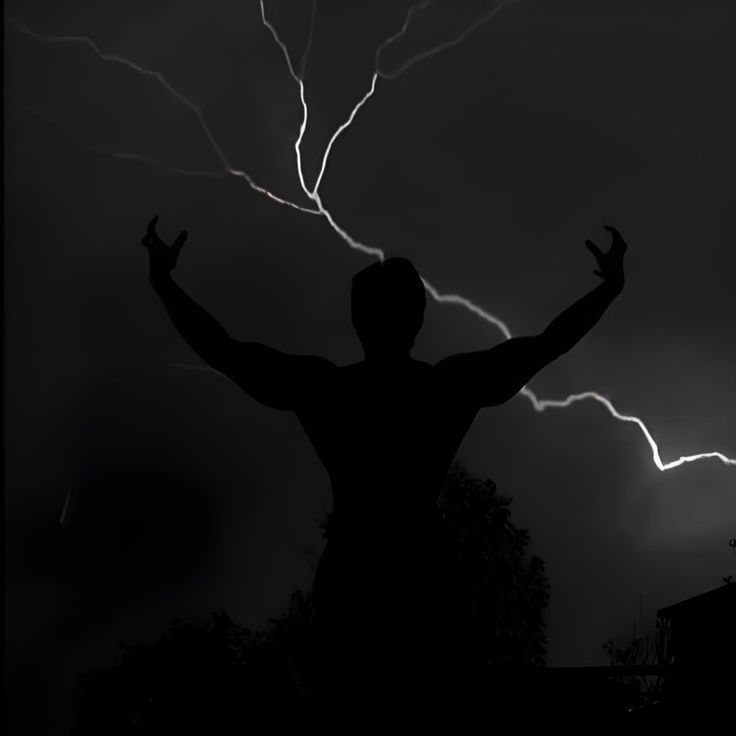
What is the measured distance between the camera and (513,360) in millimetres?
2100

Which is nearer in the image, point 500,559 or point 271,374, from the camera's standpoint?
point 271,374

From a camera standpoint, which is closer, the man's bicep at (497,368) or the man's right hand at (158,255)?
the man's bicep at (497,368)

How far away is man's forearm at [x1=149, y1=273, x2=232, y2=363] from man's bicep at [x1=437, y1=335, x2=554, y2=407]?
481mm

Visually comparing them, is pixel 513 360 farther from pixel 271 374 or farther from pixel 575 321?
pixel 271 374

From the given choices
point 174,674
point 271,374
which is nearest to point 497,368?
point 271,374

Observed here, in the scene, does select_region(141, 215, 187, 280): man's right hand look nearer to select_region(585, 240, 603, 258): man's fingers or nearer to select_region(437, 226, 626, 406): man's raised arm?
select_region(437, 226, 626, 406): man's raised arm

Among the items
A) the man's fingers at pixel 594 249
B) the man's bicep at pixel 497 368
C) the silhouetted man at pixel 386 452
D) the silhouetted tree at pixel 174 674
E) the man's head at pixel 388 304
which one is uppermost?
the silhouetted tree at pixel 174 674

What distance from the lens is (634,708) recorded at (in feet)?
20.6

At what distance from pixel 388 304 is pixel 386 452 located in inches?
13.1

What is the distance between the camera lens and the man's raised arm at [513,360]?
6.82 ft

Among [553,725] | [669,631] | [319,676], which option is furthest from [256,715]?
[319,676]

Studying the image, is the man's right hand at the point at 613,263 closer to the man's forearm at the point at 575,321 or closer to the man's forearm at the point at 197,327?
the man's forearm at the point at 575,321

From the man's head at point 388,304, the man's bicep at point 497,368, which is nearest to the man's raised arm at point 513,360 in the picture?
the man's bicep at point 497,368

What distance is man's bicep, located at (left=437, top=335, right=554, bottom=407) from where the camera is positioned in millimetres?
2078
